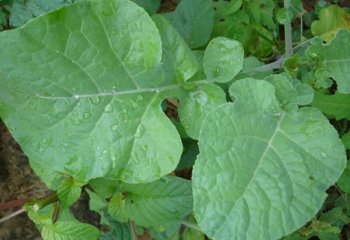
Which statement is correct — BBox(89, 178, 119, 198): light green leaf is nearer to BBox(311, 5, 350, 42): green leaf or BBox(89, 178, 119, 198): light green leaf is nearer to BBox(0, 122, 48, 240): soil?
BBox(0, 122, 48, 240): soil

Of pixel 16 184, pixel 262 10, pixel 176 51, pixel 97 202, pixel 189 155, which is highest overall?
pixel 176 51

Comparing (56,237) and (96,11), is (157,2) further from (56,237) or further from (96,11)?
(56,237)

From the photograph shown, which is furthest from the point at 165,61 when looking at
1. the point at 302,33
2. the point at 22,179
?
the point at 22,179

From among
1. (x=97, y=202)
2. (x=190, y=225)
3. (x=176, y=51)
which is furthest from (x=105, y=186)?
(x=176, y=51)

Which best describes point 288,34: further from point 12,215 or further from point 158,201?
point 12,215

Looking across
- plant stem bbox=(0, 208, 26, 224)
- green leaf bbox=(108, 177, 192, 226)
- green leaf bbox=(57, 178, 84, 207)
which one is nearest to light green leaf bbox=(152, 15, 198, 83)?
green leaf bbox=(108, 177, 192, 226)

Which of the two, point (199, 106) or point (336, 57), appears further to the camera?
point (336, 57)

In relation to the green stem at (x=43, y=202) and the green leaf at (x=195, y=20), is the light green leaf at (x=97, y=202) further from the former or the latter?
the green leaf at (x=195, y=20)
